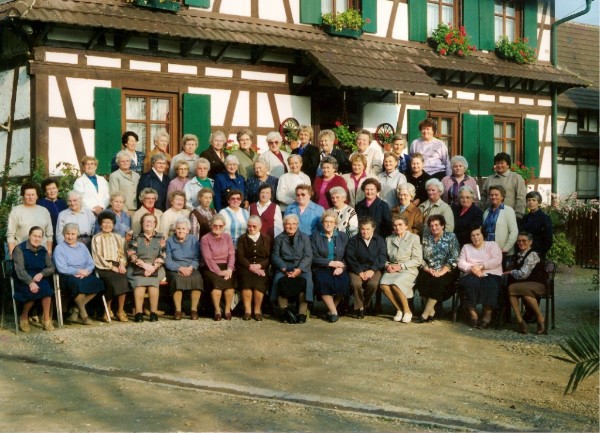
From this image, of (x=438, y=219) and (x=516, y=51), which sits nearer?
(x=438, y=219)

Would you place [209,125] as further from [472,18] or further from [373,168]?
[472,18]

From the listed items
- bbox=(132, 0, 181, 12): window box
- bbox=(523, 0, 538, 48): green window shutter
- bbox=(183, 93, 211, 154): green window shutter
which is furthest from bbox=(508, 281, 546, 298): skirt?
bbox=(523, 0, 538, 48): green window shutter

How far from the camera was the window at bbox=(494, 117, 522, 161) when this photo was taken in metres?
21.0

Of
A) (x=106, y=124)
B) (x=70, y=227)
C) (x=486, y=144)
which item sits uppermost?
(x=486, y=144)

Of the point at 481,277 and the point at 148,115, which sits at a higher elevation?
the point at 148,115

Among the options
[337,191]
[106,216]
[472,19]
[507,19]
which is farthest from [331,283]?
[507,19]

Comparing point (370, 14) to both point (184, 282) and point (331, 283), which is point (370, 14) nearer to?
point (331, 283)

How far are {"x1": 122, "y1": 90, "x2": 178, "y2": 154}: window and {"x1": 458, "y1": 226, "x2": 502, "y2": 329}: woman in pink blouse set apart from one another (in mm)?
6293

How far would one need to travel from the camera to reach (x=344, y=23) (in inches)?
684

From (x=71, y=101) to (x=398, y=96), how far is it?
6.90 meters

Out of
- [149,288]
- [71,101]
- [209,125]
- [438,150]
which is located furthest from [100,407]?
[209,125]

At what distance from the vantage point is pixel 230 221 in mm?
11375

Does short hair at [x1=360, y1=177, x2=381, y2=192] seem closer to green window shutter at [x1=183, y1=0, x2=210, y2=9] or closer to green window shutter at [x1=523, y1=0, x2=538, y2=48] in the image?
green window shutter at [x1=183, y1=0, x2=210, y2=9]

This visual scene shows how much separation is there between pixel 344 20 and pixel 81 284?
28.6 feet
